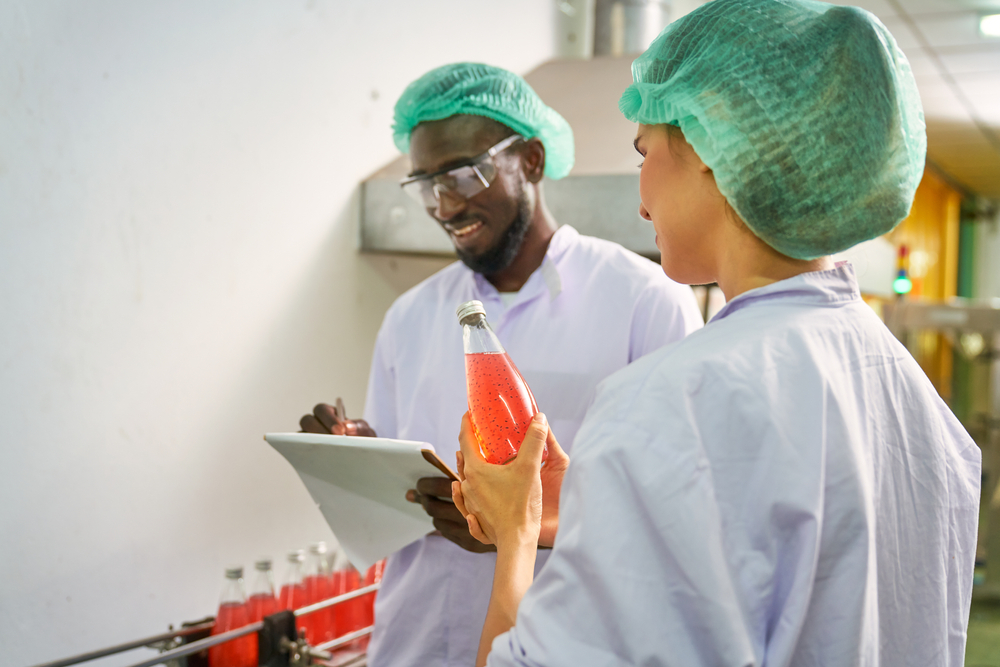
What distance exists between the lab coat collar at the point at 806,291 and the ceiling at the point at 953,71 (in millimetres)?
3361

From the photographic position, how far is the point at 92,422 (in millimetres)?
1504

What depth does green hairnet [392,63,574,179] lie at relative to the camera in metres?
1.40

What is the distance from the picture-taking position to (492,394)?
90 centimetres

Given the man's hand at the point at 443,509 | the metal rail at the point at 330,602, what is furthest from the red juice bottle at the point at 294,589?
the man's hand at the point at 443,509

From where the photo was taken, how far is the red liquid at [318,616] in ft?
5.63

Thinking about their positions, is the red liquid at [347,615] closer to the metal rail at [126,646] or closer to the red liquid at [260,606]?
the red liquid at [260,606]

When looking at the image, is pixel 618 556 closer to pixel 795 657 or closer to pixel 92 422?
pixel 795 657

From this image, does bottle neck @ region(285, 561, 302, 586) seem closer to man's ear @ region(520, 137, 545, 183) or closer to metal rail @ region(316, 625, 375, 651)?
metal rail @ region(316, 625, 375, 651)

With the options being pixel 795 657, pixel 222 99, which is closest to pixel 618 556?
pixel 795 657

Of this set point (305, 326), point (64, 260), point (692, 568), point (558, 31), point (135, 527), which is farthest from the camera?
point (558, 31)

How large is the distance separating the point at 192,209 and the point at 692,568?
4.81 feet

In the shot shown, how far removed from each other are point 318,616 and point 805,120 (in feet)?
4.94

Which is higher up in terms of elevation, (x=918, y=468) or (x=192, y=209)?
(x=192, y=209)

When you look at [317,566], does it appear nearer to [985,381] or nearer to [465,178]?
[465,178]
